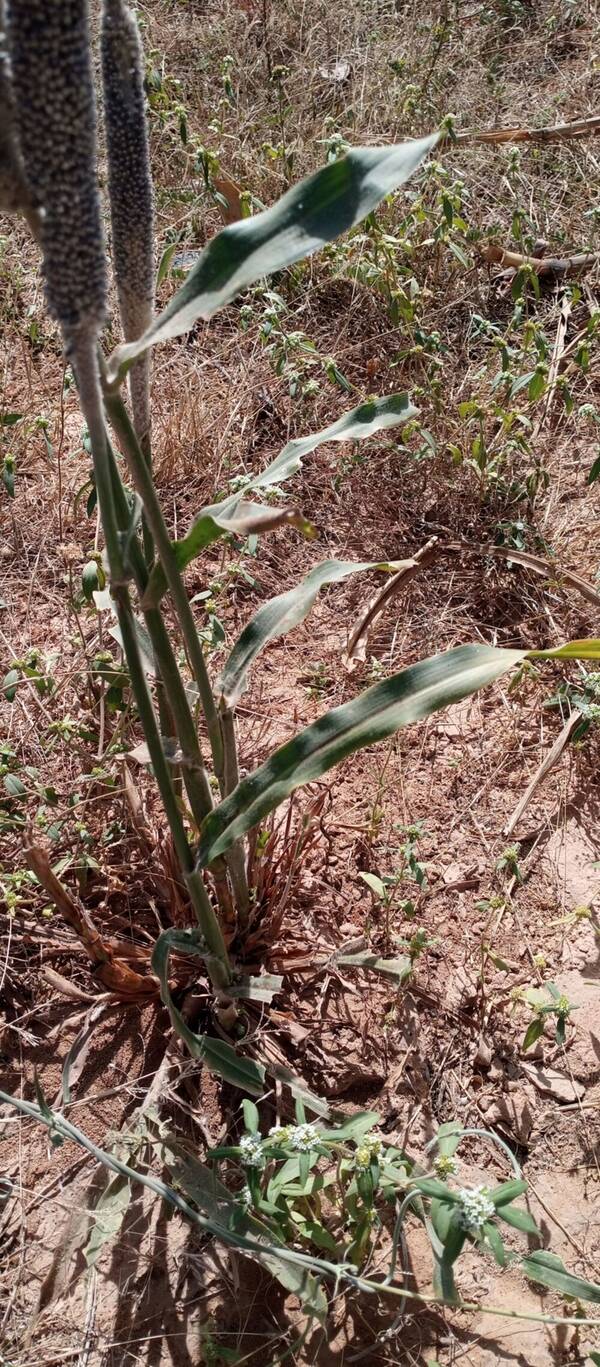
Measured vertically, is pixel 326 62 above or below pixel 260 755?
above

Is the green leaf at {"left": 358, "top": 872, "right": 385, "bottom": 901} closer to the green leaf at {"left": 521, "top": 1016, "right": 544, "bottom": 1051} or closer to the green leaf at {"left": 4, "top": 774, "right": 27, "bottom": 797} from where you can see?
the green leaf at {"left": 521, "top": 1016, "right": 544, "bottom": 1051}

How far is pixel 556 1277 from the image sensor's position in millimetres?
1272

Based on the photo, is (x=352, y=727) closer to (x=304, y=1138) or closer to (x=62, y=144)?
(x=304, y=1138)

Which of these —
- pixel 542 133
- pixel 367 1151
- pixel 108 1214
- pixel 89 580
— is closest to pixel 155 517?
pixel 89 580

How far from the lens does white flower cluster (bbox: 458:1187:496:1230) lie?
1.16 m

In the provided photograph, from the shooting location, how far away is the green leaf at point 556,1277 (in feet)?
4.11

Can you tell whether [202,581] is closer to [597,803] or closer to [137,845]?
[137,845]

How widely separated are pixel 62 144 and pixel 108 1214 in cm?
128

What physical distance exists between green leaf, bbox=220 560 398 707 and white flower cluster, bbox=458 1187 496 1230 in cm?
67

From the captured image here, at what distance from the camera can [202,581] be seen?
2.45m

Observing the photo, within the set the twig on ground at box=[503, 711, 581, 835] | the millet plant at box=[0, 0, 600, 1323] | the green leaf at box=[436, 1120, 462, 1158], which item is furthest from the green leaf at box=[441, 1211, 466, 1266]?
the twig on ground at box=[503, 711, 581, 835]

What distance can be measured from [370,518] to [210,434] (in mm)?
459

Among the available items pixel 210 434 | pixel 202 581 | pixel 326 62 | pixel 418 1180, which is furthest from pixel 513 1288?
pixel 326 62

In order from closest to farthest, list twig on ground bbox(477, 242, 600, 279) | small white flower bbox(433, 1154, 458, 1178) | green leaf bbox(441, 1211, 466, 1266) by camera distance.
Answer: green leaf bbox(441, 1211, 466, 1266)
small white flower bbox(433, 1154, 458, 1178)
twig on ground bbox(477, 242, 600, 279)
